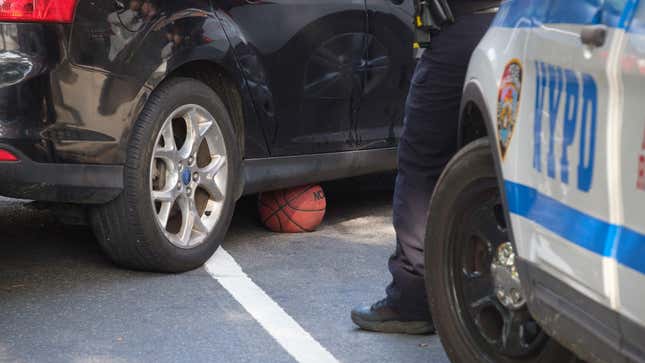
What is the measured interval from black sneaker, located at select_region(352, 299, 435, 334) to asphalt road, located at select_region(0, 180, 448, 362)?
0.03 meters

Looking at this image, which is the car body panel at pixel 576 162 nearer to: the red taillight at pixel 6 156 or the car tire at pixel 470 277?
the car tire at pixel 470 277

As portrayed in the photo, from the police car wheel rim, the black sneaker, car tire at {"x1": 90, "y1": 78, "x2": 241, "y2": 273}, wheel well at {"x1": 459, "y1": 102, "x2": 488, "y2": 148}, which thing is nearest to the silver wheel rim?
car tire at {"x1": 90, "y1": 78, "x2": 241, "y2": 273}

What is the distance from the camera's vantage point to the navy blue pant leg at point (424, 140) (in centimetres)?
445

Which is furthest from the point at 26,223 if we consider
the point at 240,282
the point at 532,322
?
the point at 532,322

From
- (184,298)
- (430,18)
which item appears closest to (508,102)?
(430,18)

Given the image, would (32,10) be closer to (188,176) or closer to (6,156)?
(6,156)

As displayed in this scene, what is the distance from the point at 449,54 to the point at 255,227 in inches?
100

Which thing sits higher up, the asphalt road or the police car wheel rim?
the police car wheel rim

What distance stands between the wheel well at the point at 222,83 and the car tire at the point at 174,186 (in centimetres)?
7

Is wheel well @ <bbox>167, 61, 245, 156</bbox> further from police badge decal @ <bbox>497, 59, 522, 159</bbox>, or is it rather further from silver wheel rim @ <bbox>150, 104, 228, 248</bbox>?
police badge decal @ <bbox>497, 59, 522, 159</bbox>

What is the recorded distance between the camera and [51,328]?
478 cm

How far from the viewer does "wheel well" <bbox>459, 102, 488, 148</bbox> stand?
400cm

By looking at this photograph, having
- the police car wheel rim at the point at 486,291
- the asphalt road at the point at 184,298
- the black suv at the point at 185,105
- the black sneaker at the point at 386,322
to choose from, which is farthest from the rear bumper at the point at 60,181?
the police car wheel rim at the point at 486,291

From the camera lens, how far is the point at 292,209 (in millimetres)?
6562
